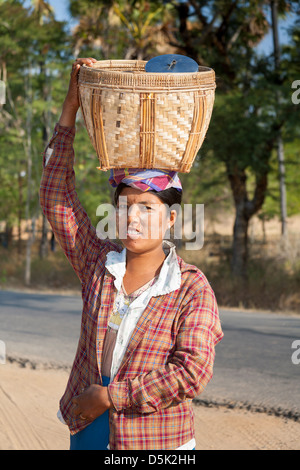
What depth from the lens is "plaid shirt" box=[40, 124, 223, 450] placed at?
1.94 m

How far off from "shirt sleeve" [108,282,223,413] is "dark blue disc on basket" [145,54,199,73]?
32.2 inches

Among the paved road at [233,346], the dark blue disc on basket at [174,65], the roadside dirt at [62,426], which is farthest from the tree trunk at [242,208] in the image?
the dark blue disc on basket at [174,65]

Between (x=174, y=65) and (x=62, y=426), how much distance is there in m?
3.55

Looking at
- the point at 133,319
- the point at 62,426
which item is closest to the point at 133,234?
the point at 133,319

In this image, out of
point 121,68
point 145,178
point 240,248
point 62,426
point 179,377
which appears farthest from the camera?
point 240,248

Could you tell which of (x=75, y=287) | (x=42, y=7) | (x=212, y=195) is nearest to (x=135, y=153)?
(x=75, y=287)

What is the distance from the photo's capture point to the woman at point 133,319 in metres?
1.96

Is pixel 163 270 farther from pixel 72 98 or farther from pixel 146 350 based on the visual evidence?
pixel 72 98

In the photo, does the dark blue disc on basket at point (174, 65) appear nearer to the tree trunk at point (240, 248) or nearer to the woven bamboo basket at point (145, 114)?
the woven bamboo basket at point (145, 114)

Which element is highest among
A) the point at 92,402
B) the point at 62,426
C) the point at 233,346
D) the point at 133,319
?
the point at 133,319

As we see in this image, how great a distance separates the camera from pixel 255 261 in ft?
61.1

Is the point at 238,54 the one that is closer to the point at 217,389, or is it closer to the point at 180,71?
the point at 217,389

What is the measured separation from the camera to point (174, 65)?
7.11ft

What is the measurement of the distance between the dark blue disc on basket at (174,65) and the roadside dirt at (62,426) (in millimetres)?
3124
